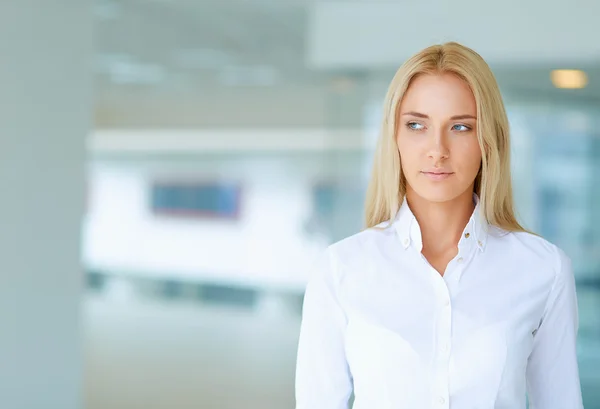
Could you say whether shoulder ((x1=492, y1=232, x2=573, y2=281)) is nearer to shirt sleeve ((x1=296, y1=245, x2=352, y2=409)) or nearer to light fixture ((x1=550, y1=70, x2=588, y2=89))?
shirt sleeve ((x1=296, y1=245, x2=352, y2=409))

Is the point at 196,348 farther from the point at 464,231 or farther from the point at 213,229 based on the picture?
the point at 464,231

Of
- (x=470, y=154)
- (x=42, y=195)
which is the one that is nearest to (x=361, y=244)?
(x=470, y=154)

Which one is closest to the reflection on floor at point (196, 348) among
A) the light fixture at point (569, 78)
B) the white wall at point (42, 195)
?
the light fixture at point (569, 78)

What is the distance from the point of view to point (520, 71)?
6414mm

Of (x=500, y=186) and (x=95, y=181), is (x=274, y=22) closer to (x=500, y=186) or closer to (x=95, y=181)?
(x=500, y=186)

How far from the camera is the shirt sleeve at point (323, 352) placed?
1.67m

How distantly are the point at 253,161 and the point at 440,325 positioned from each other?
15.0 m

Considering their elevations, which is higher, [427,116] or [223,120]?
[427,116]

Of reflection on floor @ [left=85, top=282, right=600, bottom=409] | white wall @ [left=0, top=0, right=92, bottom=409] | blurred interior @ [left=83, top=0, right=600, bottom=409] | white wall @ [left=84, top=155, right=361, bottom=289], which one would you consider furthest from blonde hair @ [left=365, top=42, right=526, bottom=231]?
white wall @ [left=84, top=155, right=361, bottom=289]

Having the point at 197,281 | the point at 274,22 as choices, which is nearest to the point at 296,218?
the point at 197,281

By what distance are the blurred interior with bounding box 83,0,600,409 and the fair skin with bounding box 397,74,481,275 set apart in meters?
4.05

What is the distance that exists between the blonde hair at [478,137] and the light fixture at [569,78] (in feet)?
16.1

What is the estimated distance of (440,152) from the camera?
5.30 feet

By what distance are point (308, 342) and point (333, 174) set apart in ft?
18.4
